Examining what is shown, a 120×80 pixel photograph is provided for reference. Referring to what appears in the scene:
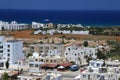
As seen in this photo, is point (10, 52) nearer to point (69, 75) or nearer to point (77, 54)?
point (77, 54)

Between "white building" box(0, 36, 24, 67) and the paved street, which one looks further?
"white building" box(0, 36, 24, 67)

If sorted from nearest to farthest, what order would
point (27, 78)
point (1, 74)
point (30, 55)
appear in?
point (27, 78) < point (1, 74) < point (30, 55)

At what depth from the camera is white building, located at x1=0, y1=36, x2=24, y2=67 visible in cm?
3853

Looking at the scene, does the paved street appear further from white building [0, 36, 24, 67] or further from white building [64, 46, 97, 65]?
white building [0, 36, 24, 67]

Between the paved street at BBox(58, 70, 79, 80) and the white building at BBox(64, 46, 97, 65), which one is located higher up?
→ the white building at BBox(64, 46, 97, 65)

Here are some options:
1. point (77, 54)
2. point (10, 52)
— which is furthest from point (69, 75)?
point (10, 52)

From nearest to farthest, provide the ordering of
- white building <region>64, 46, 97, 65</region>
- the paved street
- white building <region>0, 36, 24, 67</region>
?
the paved street, white building <region>0, 36, 24, 67</region>, white building <region>64, 46, 97, 65</region>

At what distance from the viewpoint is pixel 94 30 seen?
6388 cm

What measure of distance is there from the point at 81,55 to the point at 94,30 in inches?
976

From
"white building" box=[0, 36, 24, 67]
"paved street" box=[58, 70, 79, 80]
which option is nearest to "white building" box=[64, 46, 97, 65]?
"paved street" box=[58, 70, 79, 80]

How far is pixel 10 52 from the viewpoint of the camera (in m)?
38.6

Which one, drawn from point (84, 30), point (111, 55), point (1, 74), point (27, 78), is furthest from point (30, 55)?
point (84, 30)

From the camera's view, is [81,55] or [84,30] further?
[84,30]

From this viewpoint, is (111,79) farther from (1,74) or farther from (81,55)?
(81,55)
